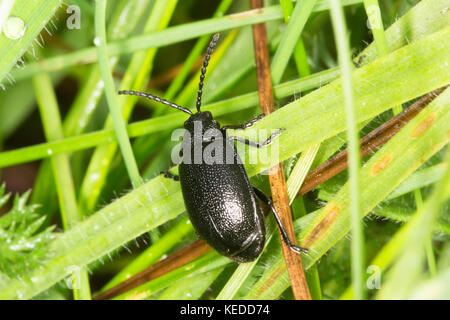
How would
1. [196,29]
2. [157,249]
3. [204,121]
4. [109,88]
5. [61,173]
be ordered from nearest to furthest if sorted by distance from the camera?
[109,88], [196,29], [204,121], [157,249], [61,173]

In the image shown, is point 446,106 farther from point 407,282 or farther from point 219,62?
point 219,62

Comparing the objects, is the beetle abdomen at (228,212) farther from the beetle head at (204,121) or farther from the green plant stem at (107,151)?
the green plant stem at (107,151)

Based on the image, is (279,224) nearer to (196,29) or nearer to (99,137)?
(196,29)

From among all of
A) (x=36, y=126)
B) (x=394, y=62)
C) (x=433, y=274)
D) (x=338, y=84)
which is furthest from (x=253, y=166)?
(x=36, y=126)

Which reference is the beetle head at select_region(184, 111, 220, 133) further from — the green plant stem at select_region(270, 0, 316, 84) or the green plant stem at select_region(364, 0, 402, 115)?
the green plant stem at select_region(364, 0, 402, 115)

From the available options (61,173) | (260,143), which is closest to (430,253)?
(260,143)

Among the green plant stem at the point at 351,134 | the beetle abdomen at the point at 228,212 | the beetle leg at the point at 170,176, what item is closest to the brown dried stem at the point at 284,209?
the beetle abdomen at the point at 228,212
